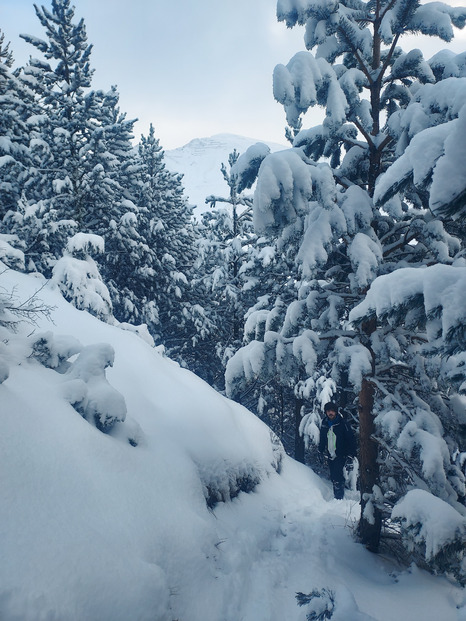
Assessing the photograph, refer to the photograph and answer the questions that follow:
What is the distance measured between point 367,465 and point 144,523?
3.62 metres


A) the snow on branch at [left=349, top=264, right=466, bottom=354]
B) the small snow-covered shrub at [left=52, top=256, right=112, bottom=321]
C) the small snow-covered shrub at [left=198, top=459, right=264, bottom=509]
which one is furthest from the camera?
the small snow-covered shrub at [left=52, top=256, right=112, bottom=321]

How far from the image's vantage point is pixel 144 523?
365 cm

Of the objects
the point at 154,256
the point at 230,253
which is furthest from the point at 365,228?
the point at 154,256

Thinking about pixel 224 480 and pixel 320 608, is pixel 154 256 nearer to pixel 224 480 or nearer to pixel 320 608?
pixel 224 480

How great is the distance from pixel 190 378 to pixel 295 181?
5687 millimetres

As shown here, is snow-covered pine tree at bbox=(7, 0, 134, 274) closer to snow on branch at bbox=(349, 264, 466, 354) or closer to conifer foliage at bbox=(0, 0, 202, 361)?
conifer foliage at bbox=(0, 0, 202, 361)

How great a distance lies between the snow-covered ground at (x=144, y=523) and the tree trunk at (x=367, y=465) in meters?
0.24

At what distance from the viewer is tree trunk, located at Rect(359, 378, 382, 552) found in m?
5.57

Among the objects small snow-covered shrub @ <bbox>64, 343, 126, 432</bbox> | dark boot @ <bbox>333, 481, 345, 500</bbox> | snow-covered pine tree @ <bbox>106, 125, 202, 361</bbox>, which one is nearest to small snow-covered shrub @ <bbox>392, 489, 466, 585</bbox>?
small snow-covered shrub @ <bbox>64, 343, 126, 432</bbox>

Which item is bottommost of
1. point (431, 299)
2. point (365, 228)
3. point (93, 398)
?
point (93, 398)

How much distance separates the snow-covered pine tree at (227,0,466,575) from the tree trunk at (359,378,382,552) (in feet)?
0.05

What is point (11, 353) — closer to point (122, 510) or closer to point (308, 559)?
point (122, 510)

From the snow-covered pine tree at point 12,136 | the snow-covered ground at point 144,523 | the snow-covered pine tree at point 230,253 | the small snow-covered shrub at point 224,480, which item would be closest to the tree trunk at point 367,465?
the snow-covered ground at point 144,523

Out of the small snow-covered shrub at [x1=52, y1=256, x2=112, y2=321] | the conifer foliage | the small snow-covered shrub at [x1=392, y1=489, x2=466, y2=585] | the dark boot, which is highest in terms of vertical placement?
the conifer foliage
